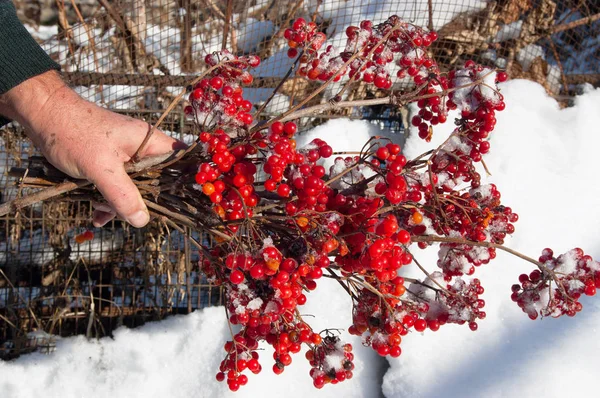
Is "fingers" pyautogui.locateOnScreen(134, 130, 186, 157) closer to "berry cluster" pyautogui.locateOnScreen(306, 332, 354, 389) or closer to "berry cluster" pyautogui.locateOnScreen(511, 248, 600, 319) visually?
"berry cluster" pyautogui.locateOnScreen(306, 332, 354, 389)

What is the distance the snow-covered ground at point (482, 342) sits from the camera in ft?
5.37

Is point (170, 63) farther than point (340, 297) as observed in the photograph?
Yes

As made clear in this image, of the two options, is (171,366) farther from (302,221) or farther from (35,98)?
(302,221)

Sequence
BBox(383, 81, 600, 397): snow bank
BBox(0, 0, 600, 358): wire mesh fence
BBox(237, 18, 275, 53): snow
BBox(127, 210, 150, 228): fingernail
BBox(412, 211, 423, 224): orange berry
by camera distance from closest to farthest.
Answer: BBox(412, 211, 423, 224): orange berry < BBox(127, 210, 150, 228): fingernail < BBox(383, 81, 600, 397): snow bank < BBox(0, 0, 600, 358): wire mesh fence < BBox(237, 18, 275, 53): snow

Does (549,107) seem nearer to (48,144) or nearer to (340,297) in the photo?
(340,297)

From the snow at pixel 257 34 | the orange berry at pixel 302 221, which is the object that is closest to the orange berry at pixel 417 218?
the orange berry at pixel 302 221

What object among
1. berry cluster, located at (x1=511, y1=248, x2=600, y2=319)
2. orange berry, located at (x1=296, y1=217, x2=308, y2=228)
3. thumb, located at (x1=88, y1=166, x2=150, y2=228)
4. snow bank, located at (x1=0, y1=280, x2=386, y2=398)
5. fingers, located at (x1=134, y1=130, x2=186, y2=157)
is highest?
fingers, located at (x1=134, y1=130, x2=186, y2=157)

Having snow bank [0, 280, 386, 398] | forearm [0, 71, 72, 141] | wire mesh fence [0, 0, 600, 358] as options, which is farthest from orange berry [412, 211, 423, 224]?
wire mesh fence [0, 0, 600, 358]

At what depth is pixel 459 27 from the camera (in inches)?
99.4

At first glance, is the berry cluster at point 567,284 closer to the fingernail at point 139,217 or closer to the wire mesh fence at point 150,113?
the fingernail at point 139,217

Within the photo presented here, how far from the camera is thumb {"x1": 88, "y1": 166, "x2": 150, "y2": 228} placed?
3.21ft

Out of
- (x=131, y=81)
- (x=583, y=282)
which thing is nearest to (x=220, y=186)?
(x=583, y=282)

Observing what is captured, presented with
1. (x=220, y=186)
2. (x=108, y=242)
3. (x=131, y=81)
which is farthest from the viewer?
(x=108, y=242)

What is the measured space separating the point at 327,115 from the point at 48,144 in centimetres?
131
